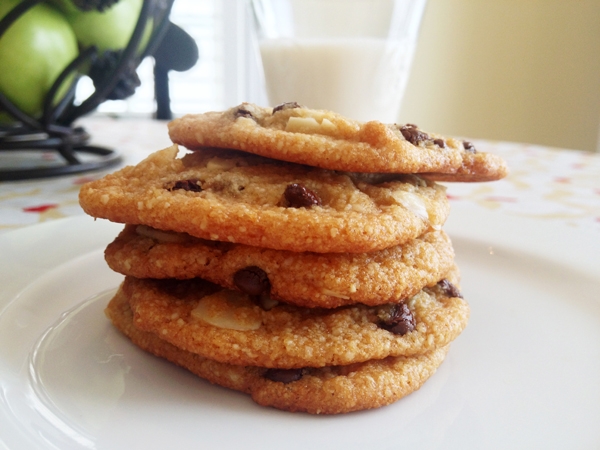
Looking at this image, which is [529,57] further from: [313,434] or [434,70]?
[313,434]

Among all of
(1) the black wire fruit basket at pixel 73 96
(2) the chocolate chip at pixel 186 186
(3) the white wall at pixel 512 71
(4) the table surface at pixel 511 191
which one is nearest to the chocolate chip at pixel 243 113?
(2) the chocolate chip at pixel 186 186

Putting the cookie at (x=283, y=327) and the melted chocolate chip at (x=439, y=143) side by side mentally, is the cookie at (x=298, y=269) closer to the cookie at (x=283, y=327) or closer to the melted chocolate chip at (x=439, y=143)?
the cookie at (x=283, y=327)

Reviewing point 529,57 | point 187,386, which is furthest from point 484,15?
point 187,386

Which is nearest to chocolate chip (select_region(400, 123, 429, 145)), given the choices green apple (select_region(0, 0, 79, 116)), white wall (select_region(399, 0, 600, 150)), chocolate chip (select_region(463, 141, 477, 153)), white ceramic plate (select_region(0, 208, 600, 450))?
chocolate chip (select_region(463, 141, 477, 153))

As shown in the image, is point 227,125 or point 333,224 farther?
point 227,125

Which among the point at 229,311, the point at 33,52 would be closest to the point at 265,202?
the point at 229,311

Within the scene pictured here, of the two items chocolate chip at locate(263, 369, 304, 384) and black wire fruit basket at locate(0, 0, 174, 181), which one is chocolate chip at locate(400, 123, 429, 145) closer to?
chocolate chip at locate(263, 369, 304, 384)

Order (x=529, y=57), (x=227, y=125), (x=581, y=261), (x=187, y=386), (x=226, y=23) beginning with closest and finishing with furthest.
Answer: (x=187, y=386)
(x=227, y=125)
(x=581, y=261)
(x=529, y=57)
(x=226, y=23)
